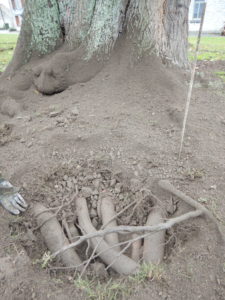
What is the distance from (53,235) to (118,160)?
2.85 ft

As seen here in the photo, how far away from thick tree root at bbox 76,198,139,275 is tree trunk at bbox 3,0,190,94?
1.93m

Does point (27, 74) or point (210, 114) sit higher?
point (27, 74)

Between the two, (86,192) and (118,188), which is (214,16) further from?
(86,192)

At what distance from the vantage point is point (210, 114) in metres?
3.08

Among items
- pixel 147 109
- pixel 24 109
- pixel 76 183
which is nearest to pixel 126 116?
pixel 147 109

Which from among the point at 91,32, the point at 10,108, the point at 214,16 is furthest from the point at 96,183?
the point at 214,16

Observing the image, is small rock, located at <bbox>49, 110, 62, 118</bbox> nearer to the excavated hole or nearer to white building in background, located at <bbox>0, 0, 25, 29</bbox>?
the excavated hole

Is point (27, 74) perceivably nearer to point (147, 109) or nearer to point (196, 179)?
point (147, 109)

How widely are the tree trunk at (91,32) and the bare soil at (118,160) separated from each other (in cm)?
19

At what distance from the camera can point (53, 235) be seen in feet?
6.19

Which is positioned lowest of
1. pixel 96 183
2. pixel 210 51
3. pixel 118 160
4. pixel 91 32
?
pixel 210 51

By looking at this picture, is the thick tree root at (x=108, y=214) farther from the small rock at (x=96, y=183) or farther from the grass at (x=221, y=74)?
the grass at (x=221, y=74)

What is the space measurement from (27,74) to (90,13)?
1.21 metres

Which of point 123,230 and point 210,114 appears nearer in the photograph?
point 123,230
